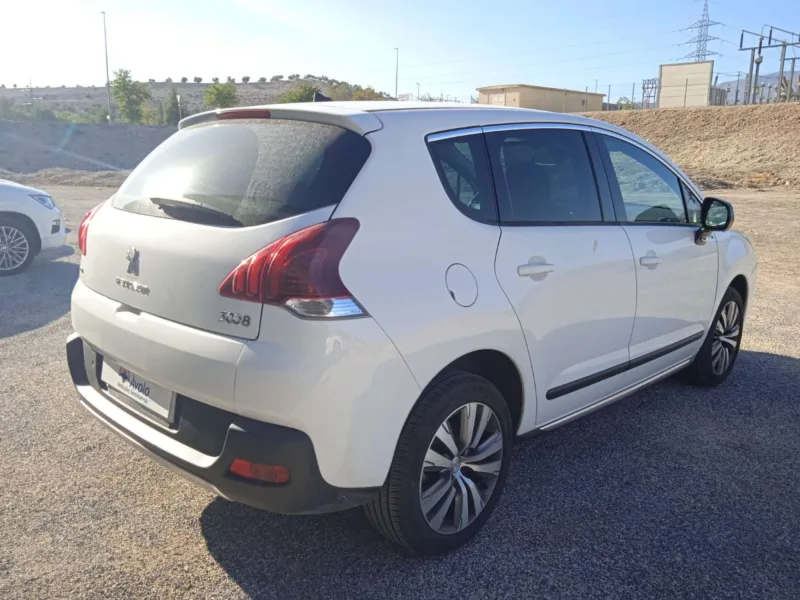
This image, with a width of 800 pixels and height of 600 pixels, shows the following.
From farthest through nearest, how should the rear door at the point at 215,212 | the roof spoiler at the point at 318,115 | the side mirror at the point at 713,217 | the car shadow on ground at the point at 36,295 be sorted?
the car shadow on ground at the point at 36,295 → the side mirror at the point at 713,217 → the roof spoiler at the point at 318,115 → the rear door at the point at 215,212

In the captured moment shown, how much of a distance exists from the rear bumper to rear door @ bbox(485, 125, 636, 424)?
115cm

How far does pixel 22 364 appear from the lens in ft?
16.9

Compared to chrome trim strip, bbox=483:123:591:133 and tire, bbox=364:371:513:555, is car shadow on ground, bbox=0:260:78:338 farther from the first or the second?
chrome trim strip, bbox=483:123:591:133

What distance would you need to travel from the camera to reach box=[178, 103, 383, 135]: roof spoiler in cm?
267

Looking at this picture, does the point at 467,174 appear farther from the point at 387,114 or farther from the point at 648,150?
the point at 648,150

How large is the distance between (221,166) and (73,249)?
864cm

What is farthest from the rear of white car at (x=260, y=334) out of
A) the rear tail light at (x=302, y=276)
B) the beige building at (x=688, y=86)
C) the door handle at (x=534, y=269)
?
the beige building at (x=688, y=86)

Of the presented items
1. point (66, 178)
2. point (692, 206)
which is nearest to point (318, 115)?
point (692, 206)

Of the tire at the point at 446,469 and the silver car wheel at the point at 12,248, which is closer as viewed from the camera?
the tire at the point at 446,469

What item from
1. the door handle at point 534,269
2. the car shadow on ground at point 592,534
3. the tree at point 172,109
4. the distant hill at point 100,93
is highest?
the distant hill at point 100,93

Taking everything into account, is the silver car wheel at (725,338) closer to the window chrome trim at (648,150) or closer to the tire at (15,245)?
the window chrome trim at (648,150)

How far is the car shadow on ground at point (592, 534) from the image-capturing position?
107 inches

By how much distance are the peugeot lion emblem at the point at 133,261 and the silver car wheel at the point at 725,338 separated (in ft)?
13.2

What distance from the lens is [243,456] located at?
2340 millimetres
